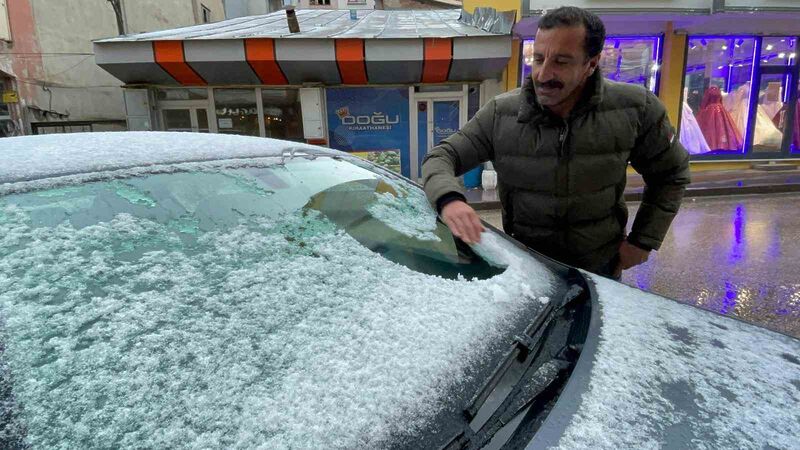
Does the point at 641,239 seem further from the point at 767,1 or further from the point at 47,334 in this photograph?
the point at 767,1

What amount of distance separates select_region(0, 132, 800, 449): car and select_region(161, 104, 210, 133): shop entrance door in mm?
8970

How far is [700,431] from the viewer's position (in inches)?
33.8

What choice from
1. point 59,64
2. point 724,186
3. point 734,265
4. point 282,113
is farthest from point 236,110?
point 724,186

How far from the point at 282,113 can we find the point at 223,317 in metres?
9.28

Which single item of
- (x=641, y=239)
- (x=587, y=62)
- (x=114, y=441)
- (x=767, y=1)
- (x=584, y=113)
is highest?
(x=767, y=1)

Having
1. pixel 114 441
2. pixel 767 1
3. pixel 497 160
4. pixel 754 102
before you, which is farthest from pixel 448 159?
pixel 754 102

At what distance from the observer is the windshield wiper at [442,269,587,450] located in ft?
2.75

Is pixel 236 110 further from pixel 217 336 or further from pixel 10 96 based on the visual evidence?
pixel 217 336

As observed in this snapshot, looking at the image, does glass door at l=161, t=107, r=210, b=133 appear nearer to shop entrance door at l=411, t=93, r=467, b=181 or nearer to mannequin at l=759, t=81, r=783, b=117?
shop entrance door at l=411, t=93, r=467, b=181

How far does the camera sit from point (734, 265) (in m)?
4.39

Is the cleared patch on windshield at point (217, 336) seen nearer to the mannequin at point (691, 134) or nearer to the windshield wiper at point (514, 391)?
the windshield wiper at point (514, 391)

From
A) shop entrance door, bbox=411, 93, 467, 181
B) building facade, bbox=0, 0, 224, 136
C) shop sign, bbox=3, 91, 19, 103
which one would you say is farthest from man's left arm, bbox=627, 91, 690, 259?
shop sign, bbox=3, 91, 19, 103

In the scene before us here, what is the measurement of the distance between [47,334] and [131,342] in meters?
0.14

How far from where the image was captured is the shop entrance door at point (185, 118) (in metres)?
9.59
